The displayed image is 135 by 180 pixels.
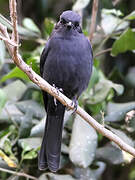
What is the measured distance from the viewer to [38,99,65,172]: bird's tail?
9.50ft

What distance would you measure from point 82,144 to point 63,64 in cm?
52

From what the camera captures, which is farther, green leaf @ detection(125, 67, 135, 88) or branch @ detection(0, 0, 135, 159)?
green leaf @ detection(125, 67, 135, 88)

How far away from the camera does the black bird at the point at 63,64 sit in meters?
2.92

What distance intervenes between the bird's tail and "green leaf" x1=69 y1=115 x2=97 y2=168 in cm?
13

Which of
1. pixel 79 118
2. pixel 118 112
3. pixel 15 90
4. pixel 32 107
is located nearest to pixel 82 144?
pixel 79 118

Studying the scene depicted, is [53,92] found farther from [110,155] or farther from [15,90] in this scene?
[15,90]

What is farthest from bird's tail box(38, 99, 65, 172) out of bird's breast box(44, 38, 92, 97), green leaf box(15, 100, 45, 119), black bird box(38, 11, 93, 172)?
bird's breast box(44, 38, 92, 97)

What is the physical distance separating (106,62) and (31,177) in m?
1.42

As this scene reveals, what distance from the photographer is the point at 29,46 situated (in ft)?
13.7

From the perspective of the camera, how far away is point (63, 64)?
2934mm

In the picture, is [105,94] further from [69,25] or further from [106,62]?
[106,62]

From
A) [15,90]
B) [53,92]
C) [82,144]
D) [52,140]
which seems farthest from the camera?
[15,90]

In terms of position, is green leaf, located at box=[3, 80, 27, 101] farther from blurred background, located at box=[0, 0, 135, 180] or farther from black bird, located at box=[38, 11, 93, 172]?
black bird, located at box=[38, 11, 93, 172]

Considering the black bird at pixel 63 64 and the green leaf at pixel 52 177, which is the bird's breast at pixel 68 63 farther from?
the green leaf at pixel 52 177
